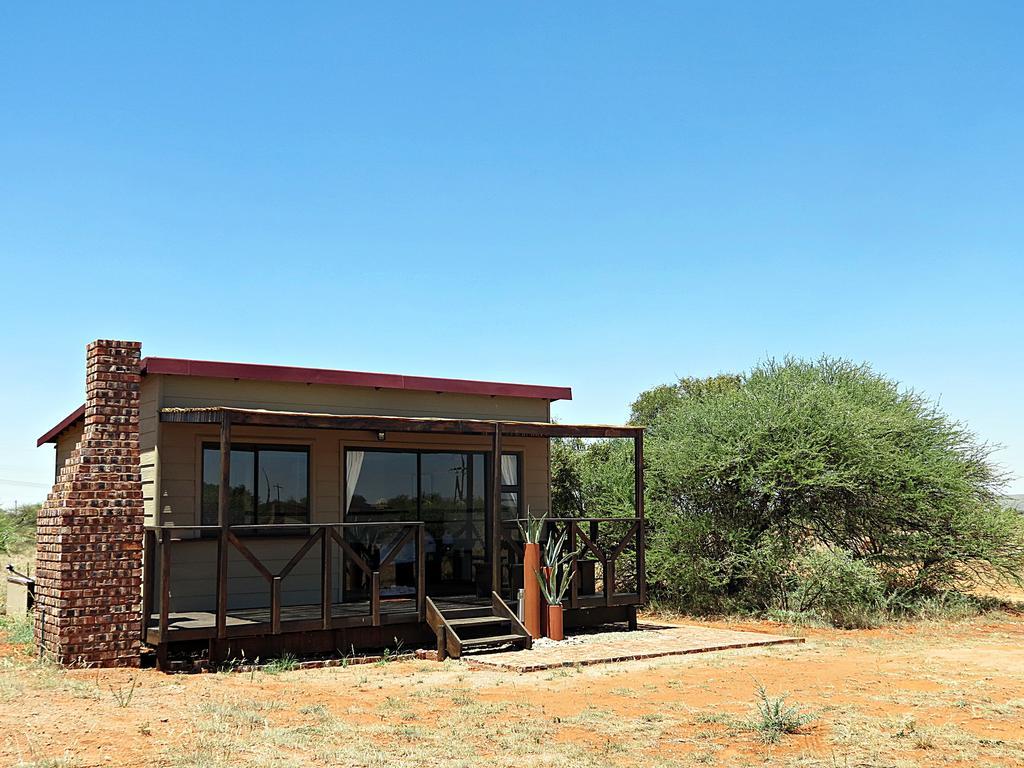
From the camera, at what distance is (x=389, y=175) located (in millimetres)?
17422

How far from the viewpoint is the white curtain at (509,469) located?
531 inches

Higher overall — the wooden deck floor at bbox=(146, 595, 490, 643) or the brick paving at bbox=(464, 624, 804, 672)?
the wooden deck floor at bbox=(146, 595, 490, 643)

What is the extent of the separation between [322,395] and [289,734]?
231 inches

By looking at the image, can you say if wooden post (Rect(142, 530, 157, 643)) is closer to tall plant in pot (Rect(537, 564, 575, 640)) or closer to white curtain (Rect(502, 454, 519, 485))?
tall plant in pot (Rect(537, 564, 575, 640))

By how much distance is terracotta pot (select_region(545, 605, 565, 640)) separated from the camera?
11.6 m

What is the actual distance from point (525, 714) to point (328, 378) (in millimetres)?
5586

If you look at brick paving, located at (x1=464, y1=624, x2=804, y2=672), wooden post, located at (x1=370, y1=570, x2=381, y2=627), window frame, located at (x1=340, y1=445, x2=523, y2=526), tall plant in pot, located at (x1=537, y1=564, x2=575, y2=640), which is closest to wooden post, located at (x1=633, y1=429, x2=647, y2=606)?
brick paving, located at (x1=464, y1=624, x2=804, y2=672)

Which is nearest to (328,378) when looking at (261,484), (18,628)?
(261,484)

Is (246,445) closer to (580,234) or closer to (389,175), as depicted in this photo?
(389,175)

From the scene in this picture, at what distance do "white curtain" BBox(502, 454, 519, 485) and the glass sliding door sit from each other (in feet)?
1.19

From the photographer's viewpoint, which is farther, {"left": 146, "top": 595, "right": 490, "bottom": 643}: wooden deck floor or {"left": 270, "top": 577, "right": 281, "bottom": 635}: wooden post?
{"left": 270, "top": 577, "right": 281, "bottom": 635}: wooden post

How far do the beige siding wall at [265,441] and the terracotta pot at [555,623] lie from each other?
7.45ft

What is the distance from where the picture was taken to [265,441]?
37.6 ft

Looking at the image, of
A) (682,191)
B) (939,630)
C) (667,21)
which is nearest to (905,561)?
(939,630)
